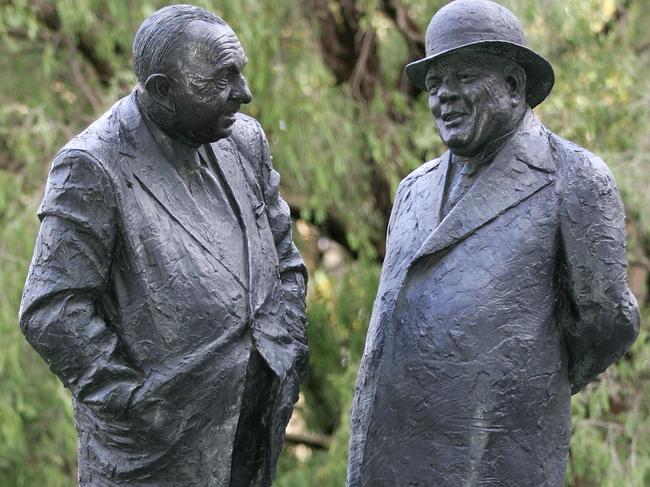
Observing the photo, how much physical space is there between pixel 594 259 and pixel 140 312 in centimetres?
144

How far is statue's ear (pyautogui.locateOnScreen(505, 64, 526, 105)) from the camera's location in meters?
5.86

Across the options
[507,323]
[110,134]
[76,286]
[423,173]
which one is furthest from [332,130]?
[76,286]

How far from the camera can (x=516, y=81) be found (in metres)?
5.88

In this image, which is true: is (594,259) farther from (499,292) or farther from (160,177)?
(160,177)

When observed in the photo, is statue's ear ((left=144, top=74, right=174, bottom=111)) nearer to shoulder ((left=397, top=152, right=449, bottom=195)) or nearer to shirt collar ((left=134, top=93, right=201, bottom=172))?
shirt collar ((left=134, top=93, right=201, bottom=172))

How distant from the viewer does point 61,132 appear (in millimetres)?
10844

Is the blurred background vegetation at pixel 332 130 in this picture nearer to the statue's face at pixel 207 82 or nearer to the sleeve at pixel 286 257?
the sleeve at pixel 286 257

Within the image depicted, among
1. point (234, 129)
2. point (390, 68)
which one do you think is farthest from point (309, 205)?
point (234, 129)

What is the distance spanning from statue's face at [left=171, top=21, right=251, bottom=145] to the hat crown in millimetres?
634

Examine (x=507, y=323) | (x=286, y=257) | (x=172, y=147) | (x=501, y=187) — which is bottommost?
(x=507, y=323)

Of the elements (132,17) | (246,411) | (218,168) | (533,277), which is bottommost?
(246,411)

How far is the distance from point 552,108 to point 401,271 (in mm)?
4587

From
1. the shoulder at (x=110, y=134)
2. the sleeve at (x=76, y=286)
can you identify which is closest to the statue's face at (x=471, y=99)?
the shoulder at (x=110, y=134)

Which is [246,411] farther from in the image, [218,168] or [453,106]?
[453,106]
